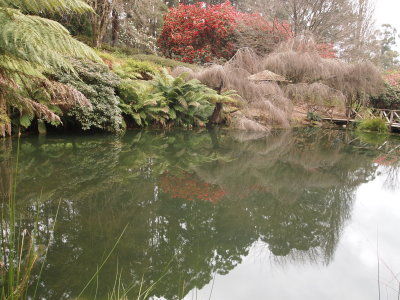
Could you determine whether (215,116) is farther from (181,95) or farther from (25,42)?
(25,42)

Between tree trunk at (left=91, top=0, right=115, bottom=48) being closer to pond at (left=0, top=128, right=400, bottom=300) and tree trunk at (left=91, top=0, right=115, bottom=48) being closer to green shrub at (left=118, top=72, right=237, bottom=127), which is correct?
green shrub at (left=118, top=72, right=237, bottom=127)

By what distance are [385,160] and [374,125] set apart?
7.65m

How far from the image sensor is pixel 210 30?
54.5 ft

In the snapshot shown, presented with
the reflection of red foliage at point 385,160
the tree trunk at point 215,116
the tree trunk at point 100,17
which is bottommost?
the reflection of red foliage at point 385,160

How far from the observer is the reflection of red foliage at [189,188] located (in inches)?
134

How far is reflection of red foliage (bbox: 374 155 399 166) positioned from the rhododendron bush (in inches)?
445

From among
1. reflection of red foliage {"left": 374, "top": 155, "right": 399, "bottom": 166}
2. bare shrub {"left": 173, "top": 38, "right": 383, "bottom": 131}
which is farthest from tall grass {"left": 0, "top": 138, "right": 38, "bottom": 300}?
bare shrub {"left": 173, "top": 38, "right": 383, "bottom": 131}

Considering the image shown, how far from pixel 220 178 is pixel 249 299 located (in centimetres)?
261

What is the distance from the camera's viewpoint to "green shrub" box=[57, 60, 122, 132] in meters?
6.65

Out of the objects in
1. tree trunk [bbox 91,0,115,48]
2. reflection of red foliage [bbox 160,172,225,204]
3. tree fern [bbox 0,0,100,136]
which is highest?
tree trunk [bbox 91,0,115,48]

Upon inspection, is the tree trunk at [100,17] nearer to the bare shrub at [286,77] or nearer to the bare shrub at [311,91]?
the bare shrub at [286,77]

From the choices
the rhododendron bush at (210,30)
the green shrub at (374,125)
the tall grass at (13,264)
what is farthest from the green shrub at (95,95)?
the green shrub at (374,125)

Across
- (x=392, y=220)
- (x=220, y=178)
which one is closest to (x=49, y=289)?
(x=220, y=178)

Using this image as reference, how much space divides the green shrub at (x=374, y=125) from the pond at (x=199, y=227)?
29.1ft
